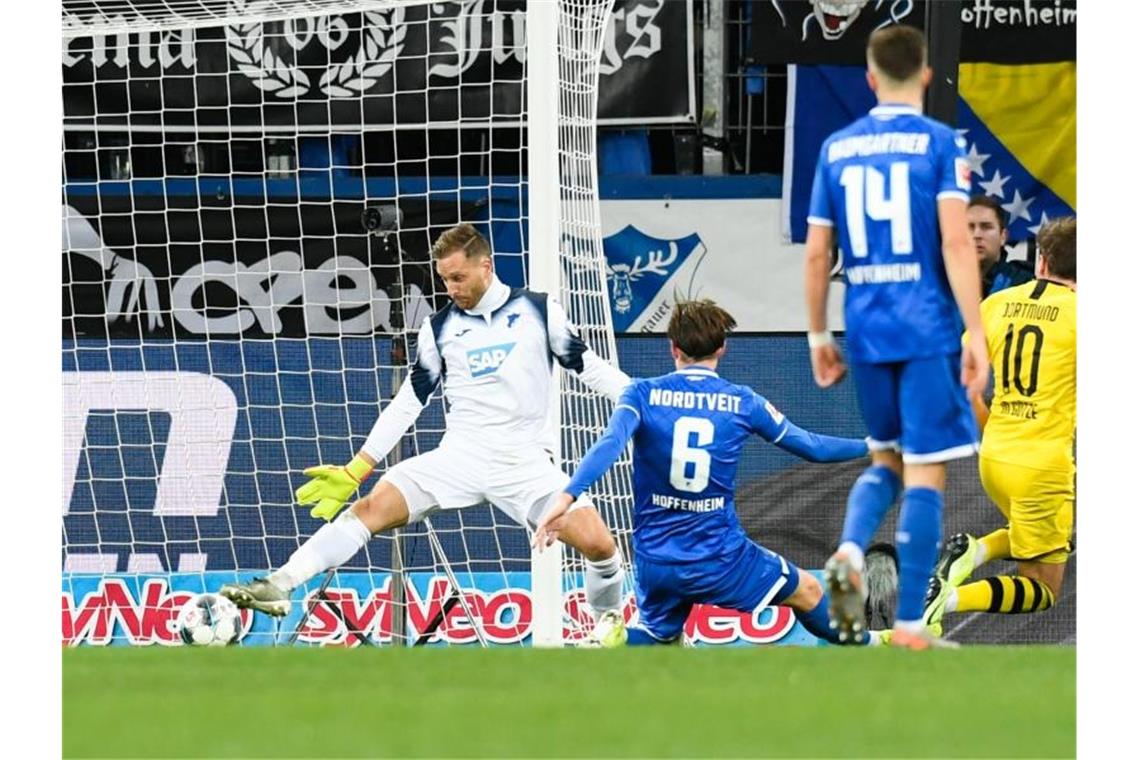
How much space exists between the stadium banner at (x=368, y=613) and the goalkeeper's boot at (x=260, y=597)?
238 centimetres

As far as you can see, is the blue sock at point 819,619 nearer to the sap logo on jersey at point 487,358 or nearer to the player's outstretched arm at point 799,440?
the player's outstretched arm at point 799,440

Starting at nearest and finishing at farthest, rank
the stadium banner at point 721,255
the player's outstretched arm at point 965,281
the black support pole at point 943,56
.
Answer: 1. the player's outstretched arm at point 965,281
2. the black support pole at point 943,56
3. the stadium banner at point 721,255

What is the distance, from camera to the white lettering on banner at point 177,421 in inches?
430

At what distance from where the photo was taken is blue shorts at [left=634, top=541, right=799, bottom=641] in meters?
7.62

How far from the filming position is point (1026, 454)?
8.43 metres

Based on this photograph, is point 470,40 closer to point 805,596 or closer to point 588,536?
point 588,536

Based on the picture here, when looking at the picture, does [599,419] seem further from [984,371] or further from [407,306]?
[984,371]

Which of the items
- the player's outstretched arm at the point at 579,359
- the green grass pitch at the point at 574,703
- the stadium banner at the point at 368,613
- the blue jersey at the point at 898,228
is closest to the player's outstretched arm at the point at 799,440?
the player's outstretched arm at the point at 579,359

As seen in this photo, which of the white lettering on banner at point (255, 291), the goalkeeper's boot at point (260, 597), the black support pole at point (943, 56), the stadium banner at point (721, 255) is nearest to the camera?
the black support pole at point (943, 56)

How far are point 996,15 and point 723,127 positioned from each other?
5.26 ft

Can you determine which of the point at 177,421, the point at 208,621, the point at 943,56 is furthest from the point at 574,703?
the point at 177,421
